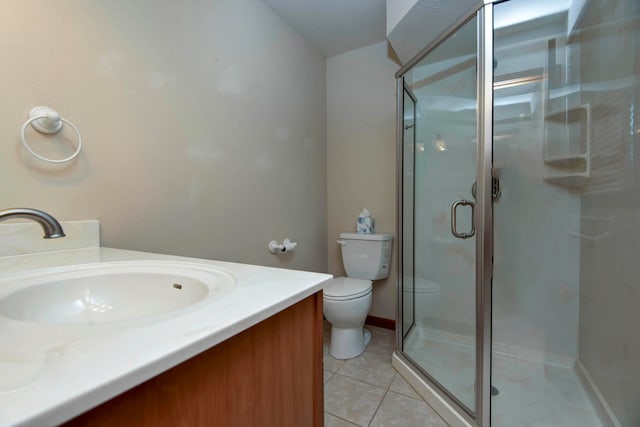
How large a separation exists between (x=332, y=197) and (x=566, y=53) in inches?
66.2

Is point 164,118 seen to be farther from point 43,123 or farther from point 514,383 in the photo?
point 514,383

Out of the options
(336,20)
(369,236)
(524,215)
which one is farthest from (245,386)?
(336,20)

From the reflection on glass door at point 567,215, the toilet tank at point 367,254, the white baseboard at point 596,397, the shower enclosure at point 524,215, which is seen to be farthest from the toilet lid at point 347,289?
the white baseboard at point 596,397

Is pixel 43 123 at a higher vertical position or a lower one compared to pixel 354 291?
higher

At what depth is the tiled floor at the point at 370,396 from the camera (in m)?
1.25

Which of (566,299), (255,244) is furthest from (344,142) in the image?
(566,299)

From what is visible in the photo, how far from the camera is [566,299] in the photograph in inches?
63.9

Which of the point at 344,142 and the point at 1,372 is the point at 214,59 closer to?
the point at 344,142

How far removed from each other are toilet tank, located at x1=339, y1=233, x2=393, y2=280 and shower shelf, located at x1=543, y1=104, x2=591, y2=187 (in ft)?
3.42

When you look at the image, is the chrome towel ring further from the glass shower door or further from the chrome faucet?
the glass shower door

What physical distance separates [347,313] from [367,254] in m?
0.49

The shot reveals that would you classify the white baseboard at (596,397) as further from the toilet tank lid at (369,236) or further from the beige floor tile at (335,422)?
the toilet tank lid at (369,236)

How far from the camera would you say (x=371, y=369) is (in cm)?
164

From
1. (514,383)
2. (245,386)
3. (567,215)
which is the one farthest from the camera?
(567,215)
